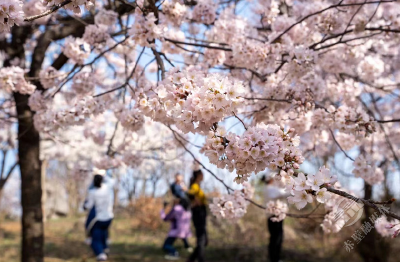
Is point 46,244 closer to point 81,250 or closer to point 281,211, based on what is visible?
point 81,250

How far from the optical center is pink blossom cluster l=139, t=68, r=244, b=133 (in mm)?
1623

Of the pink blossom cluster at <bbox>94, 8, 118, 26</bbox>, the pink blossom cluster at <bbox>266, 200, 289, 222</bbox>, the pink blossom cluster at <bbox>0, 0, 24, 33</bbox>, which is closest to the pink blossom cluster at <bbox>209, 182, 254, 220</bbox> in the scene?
the pink blossom cluster at <bbox>266, 200, 289, 222</bbox>

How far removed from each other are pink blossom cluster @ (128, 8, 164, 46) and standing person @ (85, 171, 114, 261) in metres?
4.19

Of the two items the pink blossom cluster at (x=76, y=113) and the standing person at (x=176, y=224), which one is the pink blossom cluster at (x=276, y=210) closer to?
the pink blossom cluster at (x=76, y=113)

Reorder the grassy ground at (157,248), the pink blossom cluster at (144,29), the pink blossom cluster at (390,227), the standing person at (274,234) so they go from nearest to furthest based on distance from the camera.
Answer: the pink blossom cluster at (390,227)
the pink blossom cluster at (144,29)
the standing person at (274,234)
the grassy ground at (157,248)

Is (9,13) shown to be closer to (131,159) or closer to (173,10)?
(173,10)

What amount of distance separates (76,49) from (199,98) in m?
2.24

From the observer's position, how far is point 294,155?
1663 mm

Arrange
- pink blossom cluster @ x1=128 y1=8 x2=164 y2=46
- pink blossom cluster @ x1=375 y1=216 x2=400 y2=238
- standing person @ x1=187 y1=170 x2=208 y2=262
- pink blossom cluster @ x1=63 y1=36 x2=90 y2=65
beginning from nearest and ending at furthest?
1. pink blossom cluster @ x1=375 y1=216 x2=400 y2=238
2. pink blossom cluster @ x1=128 y1=8 x2=164 y2=46
3. pink blossom cluster @ x1=63 y1=36 x2=90 y2=65
4. standing person @ x1=187 y1=170 x2=208 y2=262

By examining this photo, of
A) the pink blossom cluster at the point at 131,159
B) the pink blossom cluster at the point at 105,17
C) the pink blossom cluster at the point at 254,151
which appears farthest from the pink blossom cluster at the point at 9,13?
the pink blossom cluster at the point at 131,159

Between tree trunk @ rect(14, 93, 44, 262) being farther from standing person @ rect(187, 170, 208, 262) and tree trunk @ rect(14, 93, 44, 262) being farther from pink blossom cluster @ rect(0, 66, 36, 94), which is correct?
standing person @ rect(187, 170, 208, 262)

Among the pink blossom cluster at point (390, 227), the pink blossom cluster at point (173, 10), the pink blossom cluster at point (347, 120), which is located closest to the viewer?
the pink blossom cluster at point (390, 227)

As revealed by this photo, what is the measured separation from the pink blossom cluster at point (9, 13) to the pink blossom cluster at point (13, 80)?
1.89 m

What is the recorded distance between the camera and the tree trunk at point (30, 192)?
188 inches
